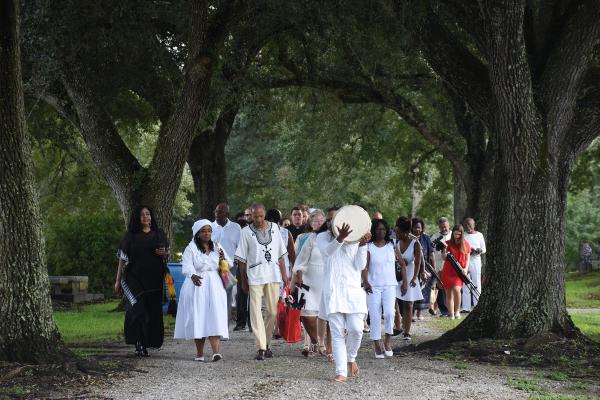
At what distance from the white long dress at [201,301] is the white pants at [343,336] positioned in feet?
7.44

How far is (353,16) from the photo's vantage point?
1598cm

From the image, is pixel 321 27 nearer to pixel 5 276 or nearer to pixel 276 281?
pixel 276 281

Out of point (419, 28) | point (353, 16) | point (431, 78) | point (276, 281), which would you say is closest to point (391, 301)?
point (276, 281)

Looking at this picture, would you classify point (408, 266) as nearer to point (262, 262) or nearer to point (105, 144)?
point (262, 262)

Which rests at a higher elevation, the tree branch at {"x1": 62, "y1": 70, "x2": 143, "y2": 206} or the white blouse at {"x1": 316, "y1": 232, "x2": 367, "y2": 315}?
the tree branch at {"x1": 62, "y1": 70, "x2": 143, "y2": 206}

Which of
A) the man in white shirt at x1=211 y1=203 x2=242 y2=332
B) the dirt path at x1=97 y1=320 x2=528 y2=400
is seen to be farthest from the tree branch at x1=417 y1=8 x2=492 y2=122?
the man in white shirt at x1=211 y1=203 x2=242 y2=332

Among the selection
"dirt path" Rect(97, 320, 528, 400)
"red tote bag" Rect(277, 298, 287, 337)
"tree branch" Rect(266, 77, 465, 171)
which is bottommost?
"dirt path" Rect(97, 320, 528, 400)

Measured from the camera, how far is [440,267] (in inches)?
842

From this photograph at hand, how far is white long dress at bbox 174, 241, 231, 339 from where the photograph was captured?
12.7 m

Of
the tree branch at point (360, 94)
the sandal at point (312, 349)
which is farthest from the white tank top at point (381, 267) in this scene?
the tree branch at point (360, 94)

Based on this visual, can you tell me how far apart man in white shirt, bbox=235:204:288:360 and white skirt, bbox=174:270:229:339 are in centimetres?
38

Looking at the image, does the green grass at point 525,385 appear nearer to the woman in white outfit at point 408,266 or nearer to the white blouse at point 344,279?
the white blouse at point 344,279

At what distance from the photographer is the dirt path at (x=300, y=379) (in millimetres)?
9875

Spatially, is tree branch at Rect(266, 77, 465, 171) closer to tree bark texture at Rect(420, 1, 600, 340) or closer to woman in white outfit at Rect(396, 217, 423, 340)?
woman in white outfit at Rect(396, 217, 423, 340)
